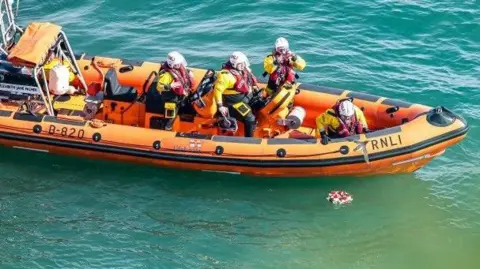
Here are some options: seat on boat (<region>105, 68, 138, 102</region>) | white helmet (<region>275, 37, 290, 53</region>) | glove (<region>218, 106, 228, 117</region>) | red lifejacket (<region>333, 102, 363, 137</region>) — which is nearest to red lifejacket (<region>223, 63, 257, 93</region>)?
glove (<region>218, 106, 228, 117</region>)

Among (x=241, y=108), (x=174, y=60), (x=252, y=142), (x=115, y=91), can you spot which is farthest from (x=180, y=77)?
(x=252, y=142)

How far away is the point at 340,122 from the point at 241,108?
1354 mm

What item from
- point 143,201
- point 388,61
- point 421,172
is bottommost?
point 143,201

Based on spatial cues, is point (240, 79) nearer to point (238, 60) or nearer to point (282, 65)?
point (238, 60)

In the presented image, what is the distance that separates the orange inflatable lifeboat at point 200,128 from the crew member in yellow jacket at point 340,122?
0.17 metres

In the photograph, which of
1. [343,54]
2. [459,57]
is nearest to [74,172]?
[343,54]

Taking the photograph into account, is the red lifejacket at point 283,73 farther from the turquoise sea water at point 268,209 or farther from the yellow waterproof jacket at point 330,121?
the turquoise sea water at point 268,209

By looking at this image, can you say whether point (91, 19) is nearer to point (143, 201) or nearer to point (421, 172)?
point (143, 201)

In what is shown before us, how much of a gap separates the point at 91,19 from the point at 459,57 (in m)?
7.36

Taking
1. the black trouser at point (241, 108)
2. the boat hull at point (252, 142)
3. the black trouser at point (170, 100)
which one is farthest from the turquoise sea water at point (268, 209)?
the black trouser at point (241, 108)

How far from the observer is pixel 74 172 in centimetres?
1060

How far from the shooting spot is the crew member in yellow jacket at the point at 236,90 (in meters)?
10.0

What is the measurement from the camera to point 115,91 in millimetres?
10734

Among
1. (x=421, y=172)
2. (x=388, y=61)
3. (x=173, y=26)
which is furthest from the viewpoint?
(x=173, y=26)
